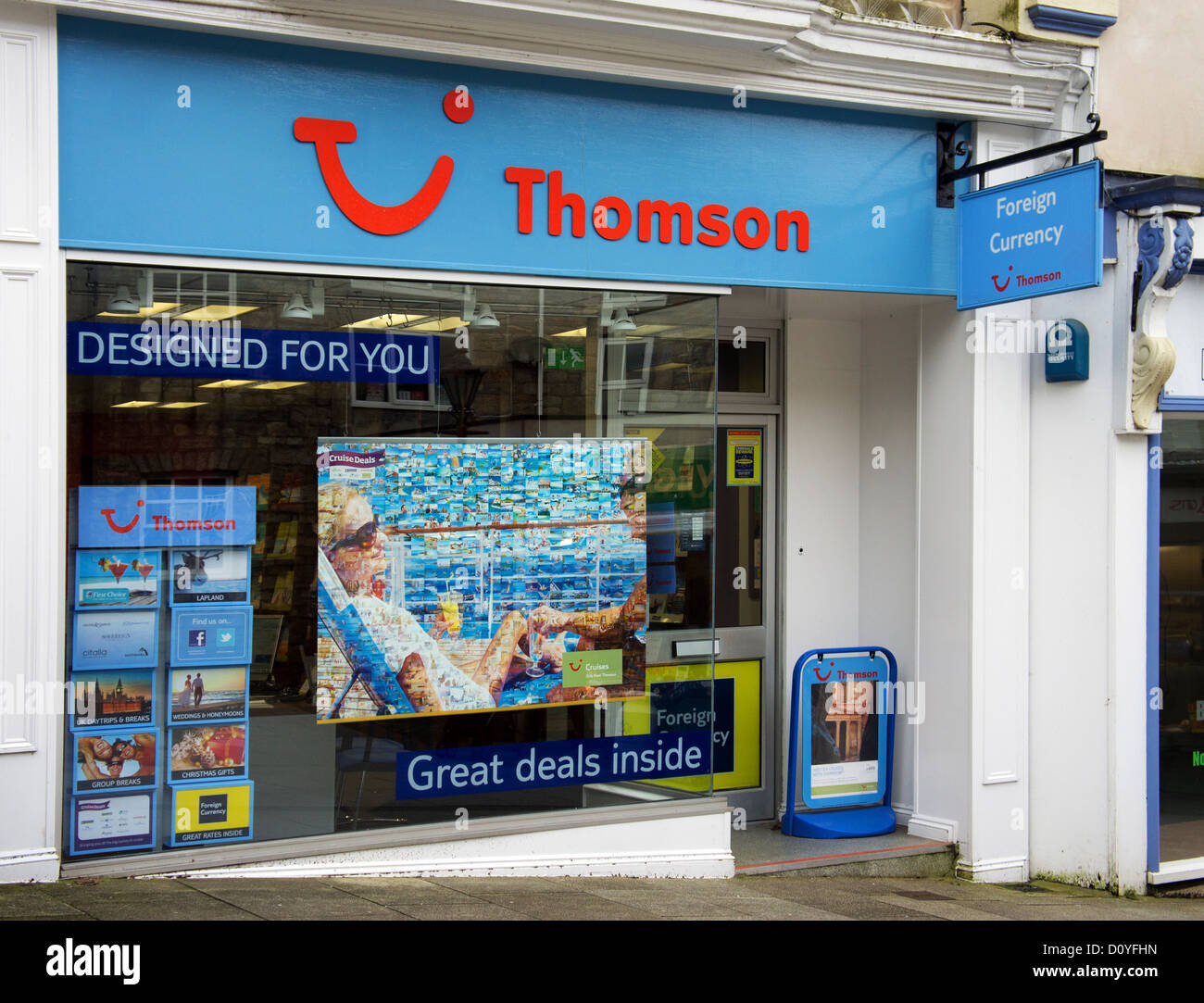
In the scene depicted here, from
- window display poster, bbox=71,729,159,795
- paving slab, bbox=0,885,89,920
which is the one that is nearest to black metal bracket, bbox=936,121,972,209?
window display poster, bbox=71,729,159,795

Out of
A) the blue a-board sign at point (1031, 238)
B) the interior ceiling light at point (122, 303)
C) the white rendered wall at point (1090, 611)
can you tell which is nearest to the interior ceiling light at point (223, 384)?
the interior ceiling light at point (122, 303)

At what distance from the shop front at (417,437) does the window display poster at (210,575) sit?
0.01 metres

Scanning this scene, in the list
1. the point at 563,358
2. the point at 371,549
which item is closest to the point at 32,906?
the point at 371,549

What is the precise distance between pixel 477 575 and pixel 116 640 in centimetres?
181

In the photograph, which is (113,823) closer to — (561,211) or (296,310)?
(296,310)

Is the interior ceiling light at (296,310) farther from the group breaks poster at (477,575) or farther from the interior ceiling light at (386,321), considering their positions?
the group breaks poster at (477,575)

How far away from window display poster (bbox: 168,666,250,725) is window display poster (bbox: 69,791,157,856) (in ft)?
1.34

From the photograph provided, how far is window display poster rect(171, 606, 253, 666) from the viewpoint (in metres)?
5.86

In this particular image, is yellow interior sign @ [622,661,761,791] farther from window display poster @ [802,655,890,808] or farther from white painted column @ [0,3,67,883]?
white painted column @ [0,3,67,883]

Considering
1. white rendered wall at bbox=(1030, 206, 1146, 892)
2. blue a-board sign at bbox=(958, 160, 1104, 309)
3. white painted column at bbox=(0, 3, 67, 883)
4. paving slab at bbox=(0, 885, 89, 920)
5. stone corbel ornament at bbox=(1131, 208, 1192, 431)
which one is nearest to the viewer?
paving slab at bbox=(0, 885, 89, 920)

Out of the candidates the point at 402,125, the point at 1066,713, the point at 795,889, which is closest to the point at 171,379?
the point at 402,125

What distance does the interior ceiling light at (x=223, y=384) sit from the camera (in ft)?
19.1

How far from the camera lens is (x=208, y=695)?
232 inches

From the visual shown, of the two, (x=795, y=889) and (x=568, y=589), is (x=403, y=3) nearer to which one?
(x=568, y=589)
